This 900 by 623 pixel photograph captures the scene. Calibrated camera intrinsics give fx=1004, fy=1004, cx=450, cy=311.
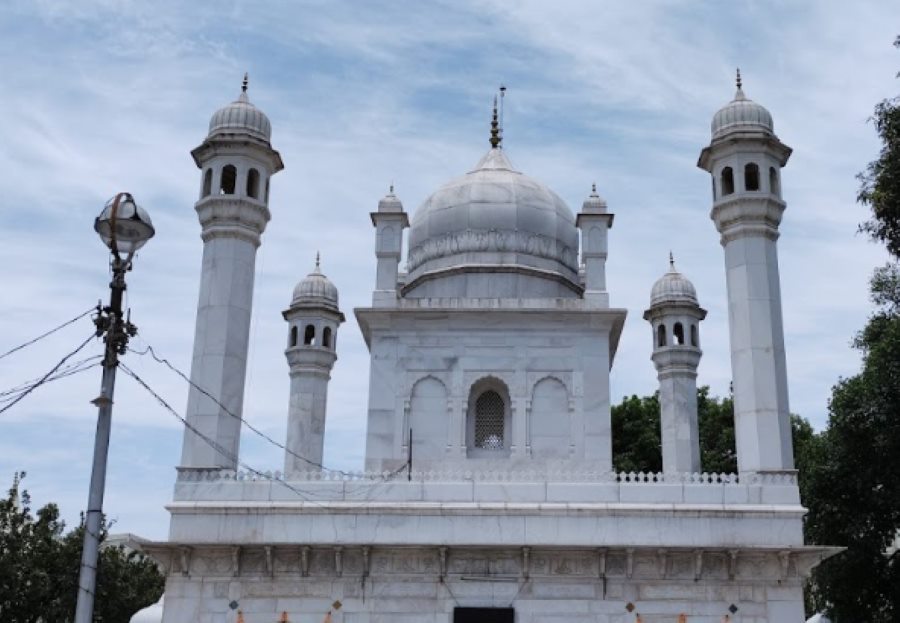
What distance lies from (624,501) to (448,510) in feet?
10.6

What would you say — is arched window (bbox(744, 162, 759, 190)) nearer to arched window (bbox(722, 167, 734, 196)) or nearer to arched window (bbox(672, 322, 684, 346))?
arched window (bbox(722, 167, 734, 196))

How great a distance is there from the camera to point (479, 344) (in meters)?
24.3

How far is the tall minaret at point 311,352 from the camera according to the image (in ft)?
101

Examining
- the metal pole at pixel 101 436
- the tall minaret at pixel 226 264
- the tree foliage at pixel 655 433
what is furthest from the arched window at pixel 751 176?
the tree foliage at pixel 655 433

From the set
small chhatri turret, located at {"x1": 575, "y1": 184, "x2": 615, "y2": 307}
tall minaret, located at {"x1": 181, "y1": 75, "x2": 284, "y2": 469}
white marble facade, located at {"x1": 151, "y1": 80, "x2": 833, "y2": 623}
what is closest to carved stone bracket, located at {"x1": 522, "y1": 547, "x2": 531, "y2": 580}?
white marble facade, located at {"x1": 151, "y1": 80, "x2": 833, "y2": 623}

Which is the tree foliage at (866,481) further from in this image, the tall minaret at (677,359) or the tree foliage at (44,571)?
the tree foliage at (44,571)

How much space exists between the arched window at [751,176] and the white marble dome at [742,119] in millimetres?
783

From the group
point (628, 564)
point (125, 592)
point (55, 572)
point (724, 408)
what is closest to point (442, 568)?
point (628, 564)

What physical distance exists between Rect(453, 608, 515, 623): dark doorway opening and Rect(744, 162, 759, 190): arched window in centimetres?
1028

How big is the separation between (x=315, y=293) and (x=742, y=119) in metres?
14.7

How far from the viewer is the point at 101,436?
10.3 m

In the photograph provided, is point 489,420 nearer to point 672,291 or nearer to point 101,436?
point 672,291

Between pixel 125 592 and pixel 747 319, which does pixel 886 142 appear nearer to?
pixel 747 319

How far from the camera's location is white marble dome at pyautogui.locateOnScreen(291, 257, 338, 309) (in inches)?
1232
